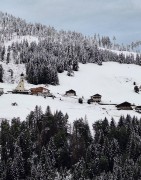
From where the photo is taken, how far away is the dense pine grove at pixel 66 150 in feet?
274

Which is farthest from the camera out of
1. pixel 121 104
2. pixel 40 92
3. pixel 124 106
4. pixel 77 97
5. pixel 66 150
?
pixel 77 97

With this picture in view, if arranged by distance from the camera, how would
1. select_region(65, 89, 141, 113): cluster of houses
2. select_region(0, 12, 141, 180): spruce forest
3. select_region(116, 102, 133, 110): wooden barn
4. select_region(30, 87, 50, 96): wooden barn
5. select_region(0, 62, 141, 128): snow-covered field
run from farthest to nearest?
select_region(30, 87, 50, 96): wooden barn
select_region(65, 89, 141, 113): cluster of houses
select_region(116, 102, 133, 110): wooden barn
select_region(0, 62, 141, 128): snow-covered field
select_region(0, 12, 141, 180): spruce forest

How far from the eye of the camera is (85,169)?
8431cm

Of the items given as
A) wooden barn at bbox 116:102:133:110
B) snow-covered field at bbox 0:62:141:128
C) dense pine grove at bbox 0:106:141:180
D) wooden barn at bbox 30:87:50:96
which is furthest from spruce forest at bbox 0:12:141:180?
wooden barn at bbox 30:87:50:96

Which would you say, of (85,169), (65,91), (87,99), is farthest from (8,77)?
(85,169)

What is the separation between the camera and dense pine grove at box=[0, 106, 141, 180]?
274 feet

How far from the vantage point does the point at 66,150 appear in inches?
3565

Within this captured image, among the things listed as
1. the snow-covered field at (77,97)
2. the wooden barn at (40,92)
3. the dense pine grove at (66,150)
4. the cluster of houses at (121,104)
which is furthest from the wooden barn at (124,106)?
the dense pine grove at (66,150)

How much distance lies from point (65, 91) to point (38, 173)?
84.6 metres

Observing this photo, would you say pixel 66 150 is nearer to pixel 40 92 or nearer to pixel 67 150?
pixel 67 150

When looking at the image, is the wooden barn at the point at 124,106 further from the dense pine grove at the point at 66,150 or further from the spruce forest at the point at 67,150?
the dense pine grove at the point at 66,150

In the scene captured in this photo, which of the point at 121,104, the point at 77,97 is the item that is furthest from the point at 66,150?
the point at 77,97

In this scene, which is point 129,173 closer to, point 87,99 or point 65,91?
point 87,99

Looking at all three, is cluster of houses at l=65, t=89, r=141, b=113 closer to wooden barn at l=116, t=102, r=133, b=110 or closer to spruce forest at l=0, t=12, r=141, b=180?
wooden barn at l=116, t=102, r=133, b=110
